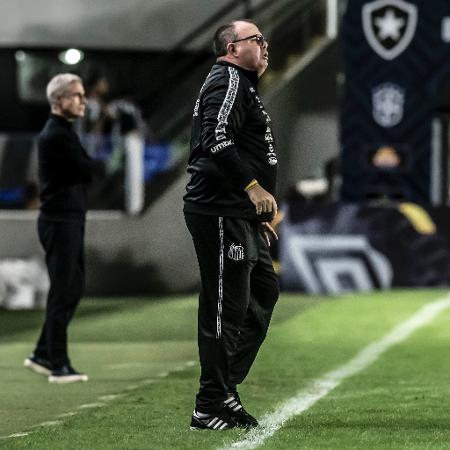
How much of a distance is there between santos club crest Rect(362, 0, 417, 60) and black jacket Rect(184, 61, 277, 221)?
43.9ft

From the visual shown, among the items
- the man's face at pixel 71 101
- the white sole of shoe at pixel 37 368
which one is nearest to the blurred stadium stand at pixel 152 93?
the white sole of shoe at pixel 37 368

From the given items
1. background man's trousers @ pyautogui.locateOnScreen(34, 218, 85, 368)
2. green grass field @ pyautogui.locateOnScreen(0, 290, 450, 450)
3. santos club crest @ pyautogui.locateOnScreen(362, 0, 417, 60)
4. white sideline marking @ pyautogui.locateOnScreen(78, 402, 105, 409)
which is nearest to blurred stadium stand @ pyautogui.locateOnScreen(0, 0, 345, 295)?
santos club crest @ pyautogui.locateOnScreen(362, 0, 417, 60)

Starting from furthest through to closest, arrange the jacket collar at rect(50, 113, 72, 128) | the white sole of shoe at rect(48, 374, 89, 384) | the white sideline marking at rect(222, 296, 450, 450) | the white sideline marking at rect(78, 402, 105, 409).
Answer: the white sole of shoe at rect(48, 374, 89, 384)
the jacket collar at rect(50, 113, 72, 128)
the white sideline marking at rect(78, 402, 105, 409)
the white sideline marking at rect(222, 296, 450, 450)

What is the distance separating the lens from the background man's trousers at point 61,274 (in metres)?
10.7

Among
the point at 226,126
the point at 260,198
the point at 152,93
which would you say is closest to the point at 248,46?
the point at 226,126

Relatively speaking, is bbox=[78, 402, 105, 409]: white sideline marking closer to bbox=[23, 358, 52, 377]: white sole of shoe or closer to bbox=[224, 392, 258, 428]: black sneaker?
bbox=[224, 392, 258, 428]: black sneaker

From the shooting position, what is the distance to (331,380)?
1055 centimetres

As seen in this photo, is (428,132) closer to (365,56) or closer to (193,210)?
(365,56)

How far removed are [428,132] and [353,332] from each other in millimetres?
7569

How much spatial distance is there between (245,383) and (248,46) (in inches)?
126

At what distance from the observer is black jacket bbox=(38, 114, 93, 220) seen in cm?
1057

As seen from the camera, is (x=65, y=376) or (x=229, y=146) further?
(x=65, y=376)

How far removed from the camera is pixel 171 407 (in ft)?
29.8

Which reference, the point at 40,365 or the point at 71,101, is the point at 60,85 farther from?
the point at 40,365
